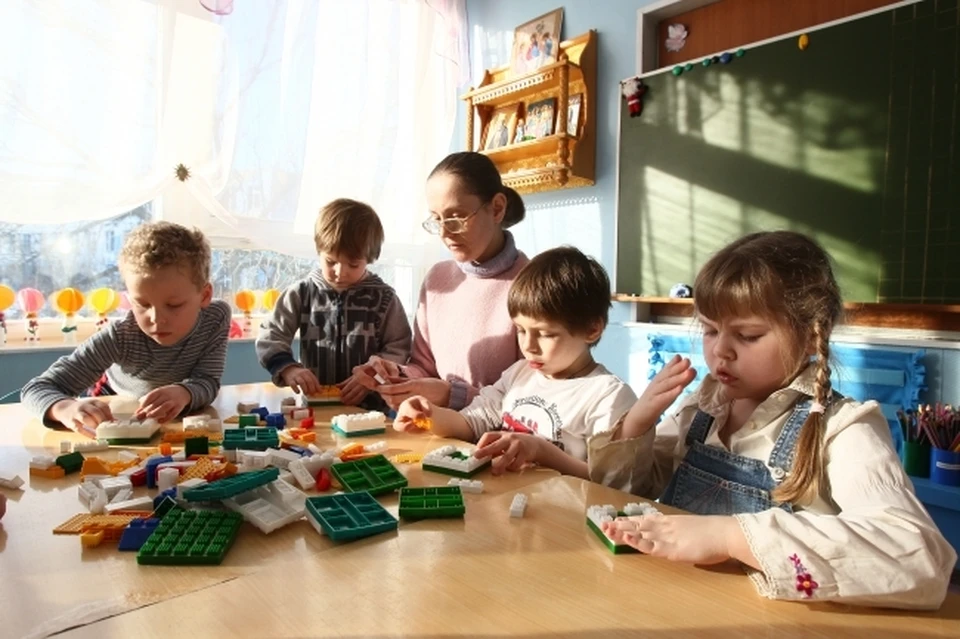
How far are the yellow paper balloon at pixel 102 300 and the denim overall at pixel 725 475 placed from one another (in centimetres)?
246

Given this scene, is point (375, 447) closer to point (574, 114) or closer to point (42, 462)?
point (42, 462)

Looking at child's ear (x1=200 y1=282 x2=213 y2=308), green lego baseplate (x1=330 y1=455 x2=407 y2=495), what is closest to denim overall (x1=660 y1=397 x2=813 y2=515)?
green lego baseplate (x1=330 y1=455 x2=407 y2=495)

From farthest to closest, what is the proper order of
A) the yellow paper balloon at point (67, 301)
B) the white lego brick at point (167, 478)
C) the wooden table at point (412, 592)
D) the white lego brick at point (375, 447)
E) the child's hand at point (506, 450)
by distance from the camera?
the yellow paper balloon at point (67, 301) → the white lego brick at point (375, 447) → the child's hand at point (506, 450) → the white lego brick at point (167, 478) → the wooden table at point (412, 592)

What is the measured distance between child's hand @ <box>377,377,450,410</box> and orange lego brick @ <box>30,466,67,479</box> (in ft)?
1.94

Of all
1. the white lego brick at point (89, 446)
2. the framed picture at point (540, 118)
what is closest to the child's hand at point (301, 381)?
the white lego brick at point (89, 446)

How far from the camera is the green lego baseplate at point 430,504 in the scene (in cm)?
77

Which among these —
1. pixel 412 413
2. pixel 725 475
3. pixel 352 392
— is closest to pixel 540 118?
pixel 352 392

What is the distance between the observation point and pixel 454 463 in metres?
0.96

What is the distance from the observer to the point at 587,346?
1268mm

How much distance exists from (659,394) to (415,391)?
65 centimetres

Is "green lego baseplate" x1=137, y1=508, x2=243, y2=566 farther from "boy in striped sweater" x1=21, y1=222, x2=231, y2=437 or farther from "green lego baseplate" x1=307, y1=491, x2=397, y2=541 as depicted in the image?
"boy in striped sweater" x1=21, y1=222, x2=231, y2=437

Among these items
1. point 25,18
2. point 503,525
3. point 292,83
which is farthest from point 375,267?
point 503,525

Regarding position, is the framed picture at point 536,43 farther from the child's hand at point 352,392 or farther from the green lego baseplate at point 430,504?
the green lego baseplate at point 430,504

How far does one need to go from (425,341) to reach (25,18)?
6.40 feet
